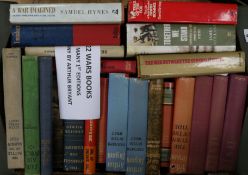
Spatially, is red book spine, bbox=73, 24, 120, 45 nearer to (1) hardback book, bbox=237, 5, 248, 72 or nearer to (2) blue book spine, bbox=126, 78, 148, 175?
(2) blue book spine, bbox=126, 78, 148, 175

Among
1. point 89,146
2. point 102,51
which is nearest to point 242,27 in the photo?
point 102,51

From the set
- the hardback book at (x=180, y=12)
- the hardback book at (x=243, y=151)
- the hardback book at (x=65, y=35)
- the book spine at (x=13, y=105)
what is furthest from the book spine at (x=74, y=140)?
the hardback book at (x=243, y=151)

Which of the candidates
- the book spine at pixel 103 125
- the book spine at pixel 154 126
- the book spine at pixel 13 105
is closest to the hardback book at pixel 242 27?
the book spine at pixel 154 126

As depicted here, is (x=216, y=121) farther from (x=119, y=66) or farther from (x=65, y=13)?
(x=65, y=13)

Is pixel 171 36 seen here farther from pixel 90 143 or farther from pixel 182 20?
pixel 90 143

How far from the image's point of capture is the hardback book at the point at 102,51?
91 centimetres

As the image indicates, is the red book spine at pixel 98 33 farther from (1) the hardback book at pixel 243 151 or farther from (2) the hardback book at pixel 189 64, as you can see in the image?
(1) the hardback book at pixel 243 151

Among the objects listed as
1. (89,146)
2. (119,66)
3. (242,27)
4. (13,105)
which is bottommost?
(89,146)

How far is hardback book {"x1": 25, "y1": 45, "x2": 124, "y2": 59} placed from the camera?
0.91 metres

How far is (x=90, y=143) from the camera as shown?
93 centimetres

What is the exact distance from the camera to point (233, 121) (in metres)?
0.92

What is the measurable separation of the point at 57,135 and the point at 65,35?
11.3 inches

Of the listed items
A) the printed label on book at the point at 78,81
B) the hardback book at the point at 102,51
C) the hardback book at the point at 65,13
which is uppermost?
the hardback book at the point at 65,13

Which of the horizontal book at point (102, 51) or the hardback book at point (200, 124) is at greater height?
the horizontal book at point (102, 51)
